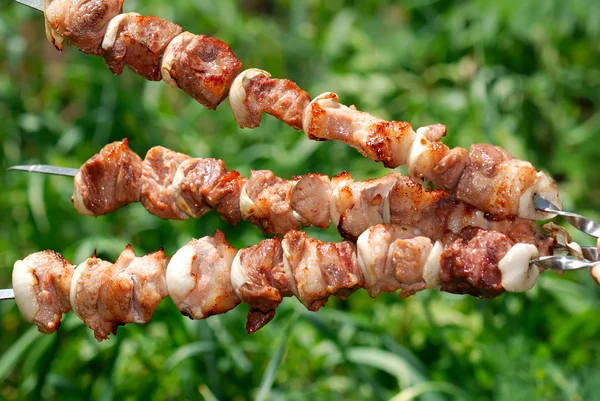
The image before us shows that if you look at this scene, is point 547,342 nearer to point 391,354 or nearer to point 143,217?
point 391,354

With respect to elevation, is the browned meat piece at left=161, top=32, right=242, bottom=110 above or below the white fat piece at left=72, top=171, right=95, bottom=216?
above

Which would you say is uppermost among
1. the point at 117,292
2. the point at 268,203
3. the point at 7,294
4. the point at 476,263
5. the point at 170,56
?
the point at 170,56

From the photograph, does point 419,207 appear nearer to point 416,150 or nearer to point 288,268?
point 416,150

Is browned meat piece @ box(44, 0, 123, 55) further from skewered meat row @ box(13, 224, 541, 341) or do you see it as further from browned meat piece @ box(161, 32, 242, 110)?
skewered meat row @ box(13, 224, 541, 341)

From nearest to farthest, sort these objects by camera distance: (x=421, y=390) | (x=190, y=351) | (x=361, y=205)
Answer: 1. (x=361, y=205)
2. (x=421, y=390)
3. (x=190, y=351)

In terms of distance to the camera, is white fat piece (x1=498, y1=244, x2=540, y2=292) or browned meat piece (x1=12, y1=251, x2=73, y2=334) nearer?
white fat piece (x1=498, y1=244, x2=540, y2=292)

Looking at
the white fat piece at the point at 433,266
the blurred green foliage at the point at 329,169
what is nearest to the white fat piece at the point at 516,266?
the white fat piece at the point at 433,266

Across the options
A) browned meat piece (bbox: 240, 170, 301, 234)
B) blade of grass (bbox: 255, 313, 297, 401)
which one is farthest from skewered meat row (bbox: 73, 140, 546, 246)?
blade of grass (bbox: 255, 313, 297, 401)

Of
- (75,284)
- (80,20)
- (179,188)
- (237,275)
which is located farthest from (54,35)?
(237,275)
